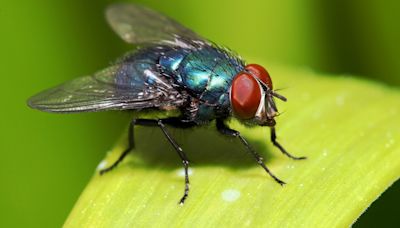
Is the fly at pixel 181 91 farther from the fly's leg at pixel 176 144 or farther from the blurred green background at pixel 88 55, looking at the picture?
the blurred green background at pixel 88 55

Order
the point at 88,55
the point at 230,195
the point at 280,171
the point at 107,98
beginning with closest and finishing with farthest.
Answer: the point at 230,195
the point at 280,171
the point at 107,98
the point at 88,55

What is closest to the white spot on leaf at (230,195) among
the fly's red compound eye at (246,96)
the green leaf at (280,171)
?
the green leaf at (280,171)

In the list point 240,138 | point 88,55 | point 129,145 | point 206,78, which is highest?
point 206,78

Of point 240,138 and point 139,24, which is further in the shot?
point 139,24

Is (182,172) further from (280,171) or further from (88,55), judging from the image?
(88,55)

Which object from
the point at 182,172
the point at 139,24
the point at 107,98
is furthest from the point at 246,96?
the point at 139,24

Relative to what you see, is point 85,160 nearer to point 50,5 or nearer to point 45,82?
point 45,82

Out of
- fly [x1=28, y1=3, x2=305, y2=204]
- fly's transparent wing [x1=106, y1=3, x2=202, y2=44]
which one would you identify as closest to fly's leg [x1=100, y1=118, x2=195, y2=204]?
fly [x1=28, y1=3, x2=305, y2=204]

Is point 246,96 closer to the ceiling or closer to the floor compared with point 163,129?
closer to the ceiling
